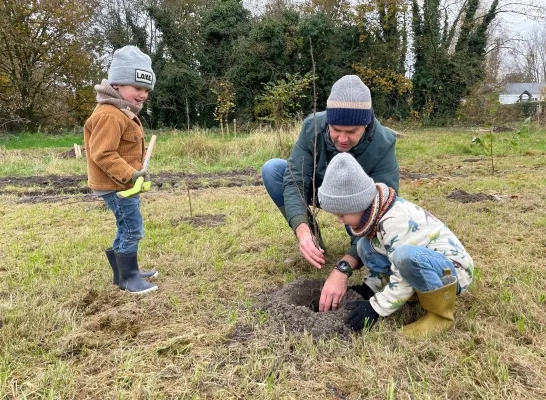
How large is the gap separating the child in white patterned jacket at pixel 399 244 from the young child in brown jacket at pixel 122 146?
4.25 feet

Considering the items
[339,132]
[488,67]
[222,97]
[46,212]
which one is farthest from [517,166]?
[488,67]

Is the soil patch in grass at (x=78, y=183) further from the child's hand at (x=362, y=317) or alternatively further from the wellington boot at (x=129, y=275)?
the child's hand at (x=362, y=317)

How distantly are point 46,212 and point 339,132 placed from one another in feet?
13.0

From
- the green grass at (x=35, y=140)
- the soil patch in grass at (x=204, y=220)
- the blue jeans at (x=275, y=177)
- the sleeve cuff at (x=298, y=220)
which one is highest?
the green grass at (x=35, y=140)

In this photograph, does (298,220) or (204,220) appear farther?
(204,220)

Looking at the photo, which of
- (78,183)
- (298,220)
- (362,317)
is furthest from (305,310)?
(78,183)

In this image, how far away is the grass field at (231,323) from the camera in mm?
1741

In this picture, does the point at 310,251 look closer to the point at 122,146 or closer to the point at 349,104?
the point at 349,104

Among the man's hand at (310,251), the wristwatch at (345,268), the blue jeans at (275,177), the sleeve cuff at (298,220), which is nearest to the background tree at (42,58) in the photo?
the blue jeans at (275,177)

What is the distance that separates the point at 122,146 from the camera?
273 centimetres

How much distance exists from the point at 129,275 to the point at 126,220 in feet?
1.17

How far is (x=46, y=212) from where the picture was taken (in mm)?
5004

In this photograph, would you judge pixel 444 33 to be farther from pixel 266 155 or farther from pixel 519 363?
pixel 519 363

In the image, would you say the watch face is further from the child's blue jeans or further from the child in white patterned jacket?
the child's blue jeans
